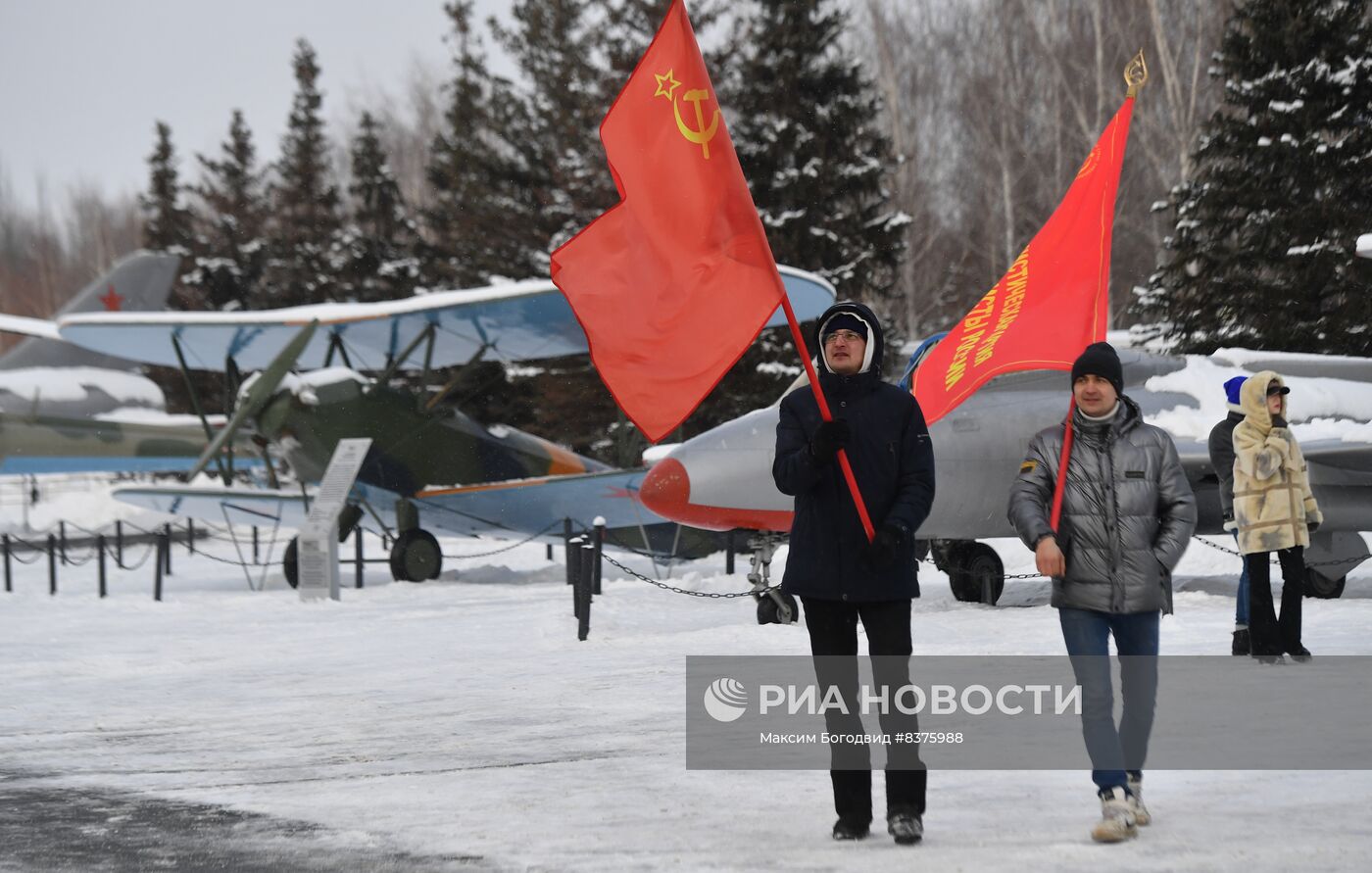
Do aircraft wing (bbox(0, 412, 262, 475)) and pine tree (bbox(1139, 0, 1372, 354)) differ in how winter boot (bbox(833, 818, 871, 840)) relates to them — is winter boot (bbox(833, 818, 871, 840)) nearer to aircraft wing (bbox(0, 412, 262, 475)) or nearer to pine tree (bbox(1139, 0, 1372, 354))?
pine tree (bbox(1139, 0, 1372, 354))

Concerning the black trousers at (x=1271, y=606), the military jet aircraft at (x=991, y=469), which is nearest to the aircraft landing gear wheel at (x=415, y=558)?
the military jet aircraft at (x=991, y=469)

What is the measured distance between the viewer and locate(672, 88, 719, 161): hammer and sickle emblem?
5.69 metres

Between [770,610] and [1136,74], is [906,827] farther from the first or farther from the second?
[770,610]

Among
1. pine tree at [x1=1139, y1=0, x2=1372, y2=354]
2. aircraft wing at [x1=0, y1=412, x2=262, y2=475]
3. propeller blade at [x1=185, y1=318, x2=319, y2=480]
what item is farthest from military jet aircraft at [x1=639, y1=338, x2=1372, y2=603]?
aircraft wing at [x1=0, y1=412, x2=262, y2=475]

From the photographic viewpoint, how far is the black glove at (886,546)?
14.5 feet

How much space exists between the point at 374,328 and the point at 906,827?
16.2 m

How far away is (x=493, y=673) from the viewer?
9.16 m

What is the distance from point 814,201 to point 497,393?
469 inches

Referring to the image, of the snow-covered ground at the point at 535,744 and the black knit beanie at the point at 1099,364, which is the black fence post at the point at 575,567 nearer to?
the snow-covered ground at the point at 535,744

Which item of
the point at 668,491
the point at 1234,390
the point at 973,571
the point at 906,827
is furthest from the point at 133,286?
the point at 906,827

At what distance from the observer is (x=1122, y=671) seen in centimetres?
470

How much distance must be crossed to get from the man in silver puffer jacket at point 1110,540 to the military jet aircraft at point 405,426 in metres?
11.9

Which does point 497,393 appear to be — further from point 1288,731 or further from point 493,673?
point 1288,731

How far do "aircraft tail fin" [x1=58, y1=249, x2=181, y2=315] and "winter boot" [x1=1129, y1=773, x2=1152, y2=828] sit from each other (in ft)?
105
